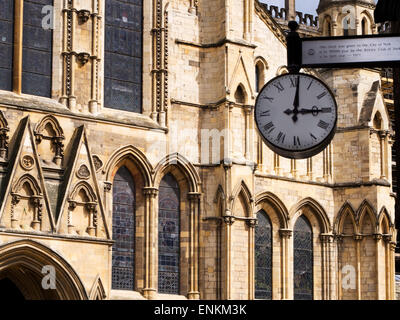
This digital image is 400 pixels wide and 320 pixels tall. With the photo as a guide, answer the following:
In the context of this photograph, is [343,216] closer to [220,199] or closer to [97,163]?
[220,199]

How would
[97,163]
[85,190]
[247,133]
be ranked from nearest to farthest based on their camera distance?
[85,190]
[97,163]
[247,133]

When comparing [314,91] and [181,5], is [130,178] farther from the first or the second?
[314,91]

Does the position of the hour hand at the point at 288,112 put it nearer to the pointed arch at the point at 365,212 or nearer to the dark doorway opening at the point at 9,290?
the dark doorway opening at the point at 9,290

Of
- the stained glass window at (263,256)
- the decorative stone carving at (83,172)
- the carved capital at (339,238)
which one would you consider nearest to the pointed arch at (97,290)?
the decorative stone carving at (83,172)

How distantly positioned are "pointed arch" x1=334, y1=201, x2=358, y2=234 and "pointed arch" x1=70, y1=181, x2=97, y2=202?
7479mm

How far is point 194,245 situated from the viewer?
24.3 meters

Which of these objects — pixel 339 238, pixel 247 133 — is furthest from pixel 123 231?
pixel 339 238

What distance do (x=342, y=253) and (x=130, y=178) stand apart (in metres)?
6.35

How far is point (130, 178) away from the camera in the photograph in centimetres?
2400

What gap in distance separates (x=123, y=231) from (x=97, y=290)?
245 centimetres

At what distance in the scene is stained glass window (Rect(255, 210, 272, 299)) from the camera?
2556 cm
